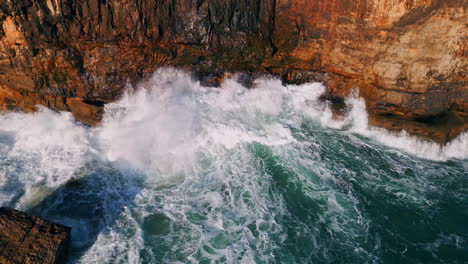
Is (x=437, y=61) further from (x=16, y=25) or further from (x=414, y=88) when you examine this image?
(x=16, y=25)

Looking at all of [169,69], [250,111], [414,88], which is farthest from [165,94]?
[414,88]

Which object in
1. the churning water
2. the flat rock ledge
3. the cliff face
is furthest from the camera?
the cliff face

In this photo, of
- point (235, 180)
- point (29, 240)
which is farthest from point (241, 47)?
point (29, 240)

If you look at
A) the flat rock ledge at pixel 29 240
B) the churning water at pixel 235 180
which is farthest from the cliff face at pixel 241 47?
the flat rock ledge at pixel 29 240

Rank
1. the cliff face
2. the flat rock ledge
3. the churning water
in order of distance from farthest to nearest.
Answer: the cliff face, the churning water, the flat rock ledge

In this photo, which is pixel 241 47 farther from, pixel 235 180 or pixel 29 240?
pixel 29 240


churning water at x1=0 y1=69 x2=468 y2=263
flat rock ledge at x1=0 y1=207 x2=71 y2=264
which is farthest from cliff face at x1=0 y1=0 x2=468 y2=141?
flat rock ledge at x1=0 y1=207 x2=71 y2=264

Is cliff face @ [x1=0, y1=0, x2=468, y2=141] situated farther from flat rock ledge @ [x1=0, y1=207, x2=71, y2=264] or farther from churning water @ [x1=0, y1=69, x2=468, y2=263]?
flat rock ledge @ [x1=0, y1=207, x2=71, y2=264]
